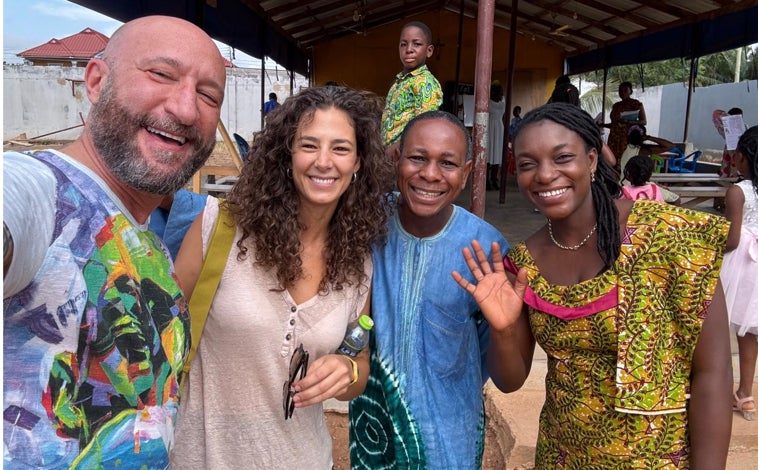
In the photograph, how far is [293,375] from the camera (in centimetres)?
138

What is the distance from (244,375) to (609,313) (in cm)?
96

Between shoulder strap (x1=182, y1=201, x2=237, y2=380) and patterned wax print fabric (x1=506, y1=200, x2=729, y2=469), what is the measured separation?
2.82 ft

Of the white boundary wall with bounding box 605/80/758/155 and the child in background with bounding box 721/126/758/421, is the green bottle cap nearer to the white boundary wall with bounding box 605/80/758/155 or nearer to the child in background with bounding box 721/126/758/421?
the child in background with bounding box 721/126/758/421

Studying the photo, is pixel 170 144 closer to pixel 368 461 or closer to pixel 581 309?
pixel 581 309

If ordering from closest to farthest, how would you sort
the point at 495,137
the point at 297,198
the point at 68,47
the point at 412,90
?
the point at 297,198 < the point at 412,90 < the point at 495,137 < the point at 68,47

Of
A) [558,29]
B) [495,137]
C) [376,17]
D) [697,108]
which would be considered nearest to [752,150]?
[495,137]

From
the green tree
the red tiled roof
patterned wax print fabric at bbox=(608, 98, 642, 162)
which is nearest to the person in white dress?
patterned wax print fabric at bbox=(608, 98, 642, 162)

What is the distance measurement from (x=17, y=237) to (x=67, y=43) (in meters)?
31.3

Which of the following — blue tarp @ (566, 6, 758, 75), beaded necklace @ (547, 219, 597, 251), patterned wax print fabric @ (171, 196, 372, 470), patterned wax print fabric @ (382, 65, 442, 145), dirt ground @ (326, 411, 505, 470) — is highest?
blue tarp @ (566, 6, 758, 75)

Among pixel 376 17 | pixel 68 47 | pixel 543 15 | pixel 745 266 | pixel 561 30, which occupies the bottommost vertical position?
pixel 745 266

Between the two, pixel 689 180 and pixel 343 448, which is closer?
pixel 343 448

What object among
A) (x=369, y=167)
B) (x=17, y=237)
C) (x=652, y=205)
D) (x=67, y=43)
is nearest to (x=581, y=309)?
(x=652, y=205)

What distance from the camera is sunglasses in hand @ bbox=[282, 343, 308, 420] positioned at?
137cm

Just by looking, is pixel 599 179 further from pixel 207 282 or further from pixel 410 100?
pixel 410 100
